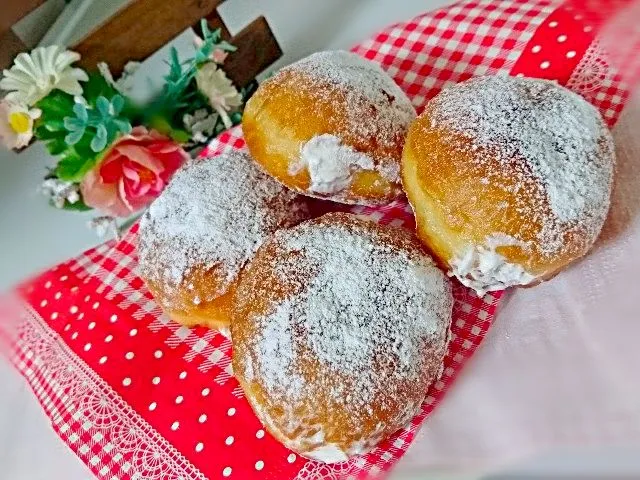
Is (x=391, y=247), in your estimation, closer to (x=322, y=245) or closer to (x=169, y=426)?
(x=322, y=245)


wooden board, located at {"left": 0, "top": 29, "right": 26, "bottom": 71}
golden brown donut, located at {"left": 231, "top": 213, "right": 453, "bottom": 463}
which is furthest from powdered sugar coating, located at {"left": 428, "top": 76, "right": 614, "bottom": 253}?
wooden board, located at {"left": 0, "top": 29, "right": 26, "bottom": 71}

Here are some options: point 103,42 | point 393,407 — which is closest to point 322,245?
point 393,407

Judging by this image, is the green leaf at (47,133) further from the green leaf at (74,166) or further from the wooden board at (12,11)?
the wooden board at (12,11)

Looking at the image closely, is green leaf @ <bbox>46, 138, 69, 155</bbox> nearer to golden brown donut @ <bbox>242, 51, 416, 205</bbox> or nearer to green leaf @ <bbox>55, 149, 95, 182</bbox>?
green leaf @ <bbox>55, 149, 95, 182</bbox>

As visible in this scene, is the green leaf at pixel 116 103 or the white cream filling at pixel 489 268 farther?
the green leaf at pixel 116 103

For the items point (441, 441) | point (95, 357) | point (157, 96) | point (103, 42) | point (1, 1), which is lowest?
point (441, 441)

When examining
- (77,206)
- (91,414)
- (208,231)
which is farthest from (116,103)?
(91,414)

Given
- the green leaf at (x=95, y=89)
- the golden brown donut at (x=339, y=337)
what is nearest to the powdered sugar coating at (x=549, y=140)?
the golden brown donut at (x=339, y=337)
